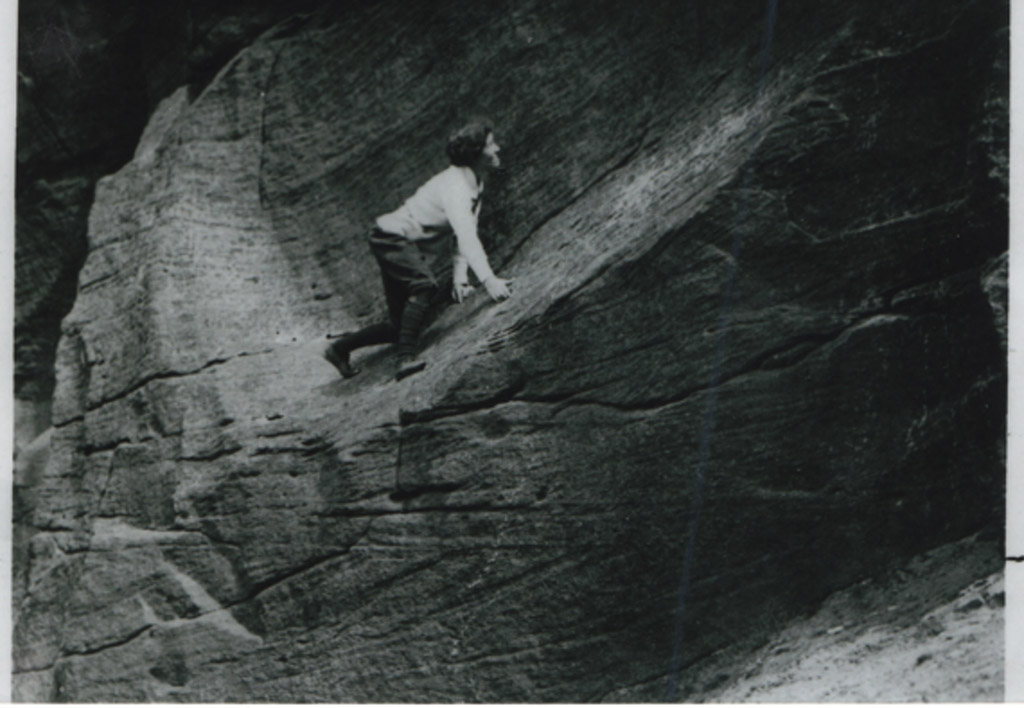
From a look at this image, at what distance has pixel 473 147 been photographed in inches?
288

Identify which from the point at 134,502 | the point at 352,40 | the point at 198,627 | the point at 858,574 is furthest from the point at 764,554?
the point at 352,40

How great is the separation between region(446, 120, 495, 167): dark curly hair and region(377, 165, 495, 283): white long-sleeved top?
0.14ft

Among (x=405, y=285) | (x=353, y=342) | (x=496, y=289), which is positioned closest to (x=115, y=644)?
(x=353, y=342)

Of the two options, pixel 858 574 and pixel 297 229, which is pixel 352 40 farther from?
pixel 858 574

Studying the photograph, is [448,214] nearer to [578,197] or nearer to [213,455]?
[578,197]

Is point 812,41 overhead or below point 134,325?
overhead

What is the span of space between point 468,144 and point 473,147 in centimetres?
3

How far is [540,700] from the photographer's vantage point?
643 centimetres

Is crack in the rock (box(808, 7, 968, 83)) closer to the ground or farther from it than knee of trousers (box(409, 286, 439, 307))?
farther from it

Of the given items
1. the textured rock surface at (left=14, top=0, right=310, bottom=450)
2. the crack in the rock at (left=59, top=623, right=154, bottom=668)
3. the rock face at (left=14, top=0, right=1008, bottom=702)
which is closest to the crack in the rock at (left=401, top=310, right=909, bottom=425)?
the rock face at (left=14, top=0, right=1008, bottom=702)

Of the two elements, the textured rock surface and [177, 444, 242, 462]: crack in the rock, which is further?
the textured rock surface

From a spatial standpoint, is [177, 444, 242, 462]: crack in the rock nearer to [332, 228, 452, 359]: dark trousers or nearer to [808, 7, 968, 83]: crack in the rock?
[332, 228, 452, 359]: dark trousers

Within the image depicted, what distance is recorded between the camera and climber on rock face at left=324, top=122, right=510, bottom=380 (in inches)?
283

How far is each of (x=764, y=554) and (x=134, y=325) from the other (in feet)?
11.7
